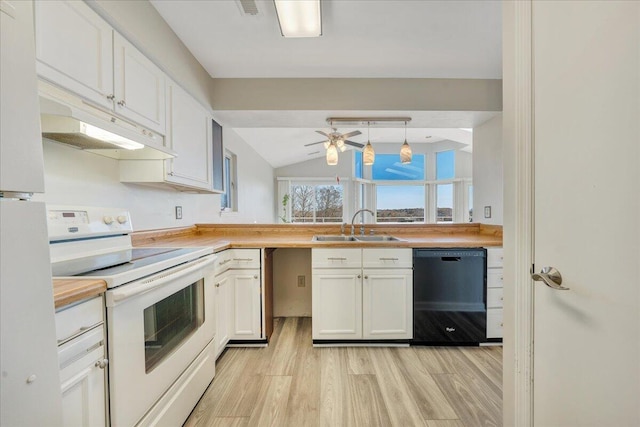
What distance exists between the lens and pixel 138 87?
4.99 feet

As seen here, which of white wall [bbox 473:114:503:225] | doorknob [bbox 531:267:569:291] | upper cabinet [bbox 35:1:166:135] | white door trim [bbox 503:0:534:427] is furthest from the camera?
white wall [bbox 473:114:503:225]

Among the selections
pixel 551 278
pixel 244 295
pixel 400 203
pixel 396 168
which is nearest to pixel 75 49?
pixel 244 295

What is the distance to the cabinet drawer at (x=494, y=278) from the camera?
211cm

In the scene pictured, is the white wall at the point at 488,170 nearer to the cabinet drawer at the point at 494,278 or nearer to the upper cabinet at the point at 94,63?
the cabinet drawer at the point at 494,278

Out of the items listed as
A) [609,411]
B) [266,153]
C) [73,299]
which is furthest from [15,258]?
[266,153]

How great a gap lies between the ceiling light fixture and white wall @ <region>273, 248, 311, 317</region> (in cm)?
194

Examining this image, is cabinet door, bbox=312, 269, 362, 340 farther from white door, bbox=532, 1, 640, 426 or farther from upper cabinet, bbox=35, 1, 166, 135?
upper cabinet, bbox=35, 1, 166, 135

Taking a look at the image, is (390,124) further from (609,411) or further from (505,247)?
(609,411)

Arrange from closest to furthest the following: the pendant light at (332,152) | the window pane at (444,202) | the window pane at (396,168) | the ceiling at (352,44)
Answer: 1. the ceiling at (352,44)
2. the pendant light at (332,152)
3. the window pane at (444,202)
4. the window pane at (396,168)

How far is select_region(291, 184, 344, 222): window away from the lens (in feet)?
25.8

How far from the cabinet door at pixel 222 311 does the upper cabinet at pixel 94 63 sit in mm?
1170

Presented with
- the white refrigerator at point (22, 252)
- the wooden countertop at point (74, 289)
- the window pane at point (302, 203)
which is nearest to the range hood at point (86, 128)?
the white refrigerator at point (22, 252)

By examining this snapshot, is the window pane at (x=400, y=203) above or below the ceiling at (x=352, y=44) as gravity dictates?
below

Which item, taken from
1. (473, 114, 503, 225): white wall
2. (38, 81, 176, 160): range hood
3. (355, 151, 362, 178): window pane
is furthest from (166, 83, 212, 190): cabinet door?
(355, 151, 362, 178): window pane
